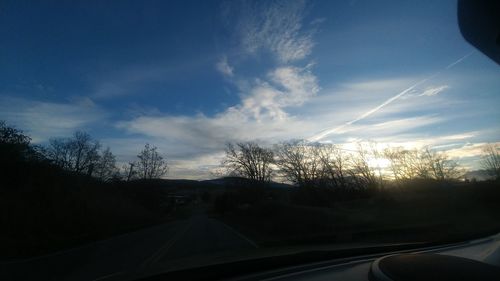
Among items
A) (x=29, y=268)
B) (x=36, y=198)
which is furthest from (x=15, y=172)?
(x=29, y=268)

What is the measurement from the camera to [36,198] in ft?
77.8

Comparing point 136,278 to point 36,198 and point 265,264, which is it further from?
point 36,198

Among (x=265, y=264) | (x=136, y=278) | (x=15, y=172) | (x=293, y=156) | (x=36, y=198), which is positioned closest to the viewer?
(x=136, y=278)

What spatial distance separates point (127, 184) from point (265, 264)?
64.5m

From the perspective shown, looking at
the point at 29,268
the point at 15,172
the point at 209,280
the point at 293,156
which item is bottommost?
the point at 29,268

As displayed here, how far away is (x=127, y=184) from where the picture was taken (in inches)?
2461

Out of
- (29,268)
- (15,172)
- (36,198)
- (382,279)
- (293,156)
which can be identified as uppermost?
(293,156)

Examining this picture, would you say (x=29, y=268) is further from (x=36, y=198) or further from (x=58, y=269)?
(x=36, y=198)

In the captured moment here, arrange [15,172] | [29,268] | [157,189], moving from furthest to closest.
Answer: [157,189] → [15,172] → [29,268]

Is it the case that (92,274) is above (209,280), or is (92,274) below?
below

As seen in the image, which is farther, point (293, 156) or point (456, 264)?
point (293, 156)

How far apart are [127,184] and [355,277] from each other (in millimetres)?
65678

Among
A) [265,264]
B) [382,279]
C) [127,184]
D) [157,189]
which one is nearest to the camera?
[382,279]

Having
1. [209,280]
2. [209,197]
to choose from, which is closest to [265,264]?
[209,280]
